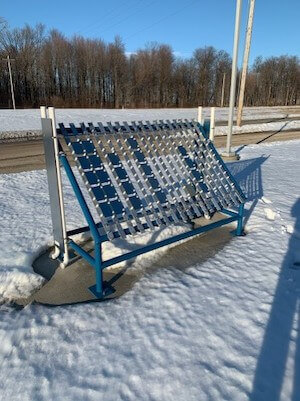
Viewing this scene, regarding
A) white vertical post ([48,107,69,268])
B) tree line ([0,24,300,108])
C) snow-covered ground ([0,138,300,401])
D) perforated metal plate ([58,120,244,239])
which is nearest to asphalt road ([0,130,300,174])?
snow-covered ground ([0,138,300,401])

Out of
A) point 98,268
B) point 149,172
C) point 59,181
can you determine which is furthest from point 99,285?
point 149,172

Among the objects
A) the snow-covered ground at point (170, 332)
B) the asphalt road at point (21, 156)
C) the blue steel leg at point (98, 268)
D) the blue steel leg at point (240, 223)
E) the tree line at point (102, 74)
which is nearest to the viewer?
the snow-covered ground at point (170, 332)

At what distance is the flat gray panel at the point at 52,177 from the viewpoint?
352cm

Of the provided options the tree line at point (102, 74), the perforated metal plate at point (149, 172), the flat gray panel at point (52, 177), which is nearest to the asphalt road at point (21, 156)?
the flat gray panel at point (52, 177)

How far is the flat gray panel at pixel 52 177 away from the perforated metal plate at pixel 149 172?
0.17m

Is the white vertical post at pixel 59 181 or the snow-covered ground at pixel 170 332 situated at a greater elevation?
the white vertical post at pixel 59 181

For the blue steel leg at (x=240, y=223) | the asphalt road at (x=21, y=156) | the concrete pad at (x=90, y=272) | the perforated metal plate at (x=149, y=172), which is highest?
the perforated metal plate at (x=149, y=172)

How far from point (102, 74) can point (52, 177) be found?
64.4m

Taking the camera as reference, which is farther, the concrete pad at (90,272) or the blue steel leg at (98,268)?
the concrete pad at (90,272)

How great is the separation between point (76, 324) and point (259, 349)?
5.19 feet

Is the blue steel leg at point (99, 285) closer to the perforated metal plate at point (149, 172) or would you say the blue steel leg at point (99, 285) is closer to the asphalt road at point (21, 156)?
the perforated metal plate at point (149, 172)

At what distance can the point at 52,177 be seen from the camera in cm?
368

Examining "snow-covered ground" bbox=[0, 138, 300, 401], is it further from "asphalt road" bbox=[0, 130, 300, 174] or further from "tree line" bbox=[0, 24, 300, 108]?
"tree line" bbox=[0, 24, 300, 108]

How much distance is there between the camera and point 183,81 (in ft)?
232
